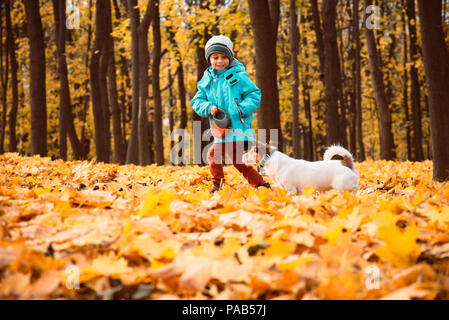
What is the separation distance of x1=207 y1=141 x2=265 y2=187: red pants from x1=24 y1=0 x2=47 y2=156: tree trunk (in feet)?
23.1

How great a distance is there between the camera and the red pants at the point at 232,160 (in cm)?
448

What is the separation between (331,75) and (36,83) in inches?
344

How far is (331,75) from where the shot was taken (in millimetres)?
12250

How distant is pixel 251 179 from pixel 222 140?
1.95ft

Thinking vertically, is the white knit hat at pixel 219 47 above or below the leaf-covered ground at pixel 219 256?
above

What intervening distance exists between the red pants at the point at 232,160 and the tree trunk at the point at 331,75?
7411 mm

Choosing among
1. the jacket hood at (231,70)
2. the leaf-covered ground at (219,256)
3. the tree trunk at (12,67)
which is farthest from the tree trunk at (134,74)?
the leaf-covered ground at (219,256)

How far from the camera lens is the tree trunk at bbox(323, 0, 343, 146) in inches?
472

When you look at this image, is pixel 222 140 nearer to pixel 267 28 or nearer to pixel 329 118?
pixel 267 28

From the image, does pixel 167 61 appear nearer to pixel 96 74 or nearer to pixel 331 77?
pixel 96 74

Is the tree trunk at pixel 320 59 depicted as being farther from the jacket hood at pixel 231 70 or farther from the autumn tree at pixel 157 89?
the jacket hood at pixel 231 70

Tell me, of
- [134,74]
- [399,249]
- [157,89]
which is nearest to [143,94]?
[134,74]
